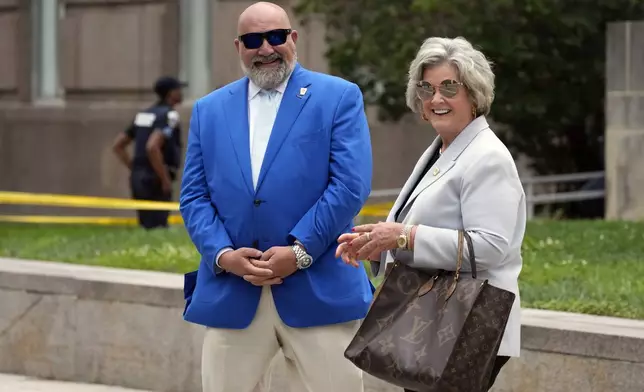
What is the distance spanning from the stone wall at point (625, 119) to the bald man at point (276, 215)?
7.87m

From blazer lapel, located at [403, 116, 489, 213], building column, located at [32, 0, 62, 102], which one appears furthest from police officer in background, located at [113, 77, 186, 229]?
blazer lapel, located at [403, 116, 489, 213]

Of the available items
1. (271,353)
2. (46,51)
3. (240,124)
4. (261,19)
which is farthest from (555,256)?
(46,51)

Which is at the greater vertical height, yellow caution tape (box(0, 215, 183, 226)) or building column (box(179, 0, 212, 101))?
building column (box(179, 0, 212, 101))

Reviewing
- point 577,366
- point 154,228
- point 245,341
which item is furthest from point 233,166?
point 154,228

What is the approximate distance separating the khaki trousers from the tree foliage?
7.73 meters

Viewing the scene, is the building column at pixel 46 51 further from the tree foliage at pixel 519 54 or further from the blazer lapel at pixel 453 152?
the blazer lapel at pixel 453 152

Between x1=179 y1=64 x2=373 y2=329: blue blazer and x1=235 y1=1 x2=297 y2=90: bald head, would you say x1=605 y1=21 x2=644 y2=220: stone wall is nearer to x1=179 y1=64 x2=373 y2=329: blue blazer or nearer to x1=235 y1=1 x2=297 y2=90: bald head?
x1=179 y1=64 x2=373 y2=329: blue blazer

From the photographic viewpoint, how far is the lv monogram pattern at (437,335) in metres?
4.25

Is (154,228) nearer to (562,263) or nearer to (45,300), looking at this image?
(45,300)

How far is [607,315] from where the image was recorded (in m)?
7.14

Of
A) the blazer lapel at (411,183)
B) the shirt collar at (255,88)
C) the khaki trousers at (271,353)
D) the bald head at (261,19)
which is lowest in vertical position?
the khaki trousers at (271,353)

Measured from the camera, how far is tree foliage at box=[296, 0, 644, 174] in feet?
43.6

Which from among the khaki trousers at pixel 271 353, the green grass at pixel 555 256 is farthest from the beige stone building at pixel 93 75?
the khaki trousers at pixel 271 353

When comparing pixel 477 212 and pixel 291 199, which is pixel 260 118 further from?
pixel 477 212
